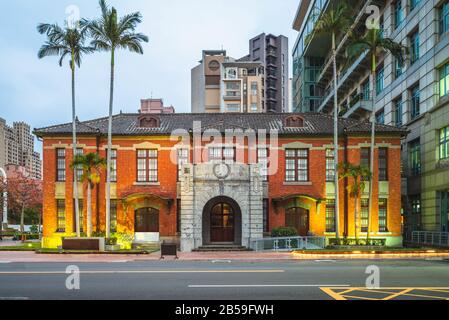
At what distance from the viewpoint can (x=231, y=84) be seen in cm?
10244

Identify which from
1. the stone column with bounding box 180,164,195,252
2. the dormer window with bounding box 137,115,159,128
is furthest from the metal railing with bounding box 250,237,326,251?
the dormer window with bounding box 137,115,159,128

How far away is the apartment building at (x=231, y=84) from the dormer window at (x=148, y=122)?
6739cm

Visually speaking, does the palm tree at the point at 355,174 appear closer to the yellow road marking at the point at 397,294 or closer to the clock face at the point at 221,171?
the clock face at the point at 221,171

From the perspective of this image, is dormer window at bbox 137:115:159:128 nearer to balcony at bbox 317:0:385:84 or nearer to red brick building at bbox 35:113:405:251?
red brick building at bbox 35:113:405:251

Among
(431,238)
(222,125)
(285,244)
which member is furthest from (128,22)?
(431,238)

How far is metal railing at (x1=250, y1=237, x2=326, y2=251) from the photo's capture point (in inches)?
1148

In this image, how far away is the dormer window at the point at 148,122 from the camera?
34819mm

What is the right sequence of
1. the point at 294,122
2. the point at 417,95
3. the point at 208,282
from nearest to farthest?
the point at 208,282 → the point at 294,122 → the point at 417,95

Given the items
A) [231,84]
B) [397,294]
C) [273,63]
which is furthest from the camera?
[273,63]

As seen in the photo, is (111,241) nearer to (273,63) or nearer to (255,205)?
(255,205)

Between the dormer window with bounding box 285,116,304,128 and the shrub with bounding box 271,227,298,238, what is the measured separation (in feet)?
27.5

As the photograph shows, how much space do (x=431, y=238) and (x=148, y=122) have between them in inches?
884
